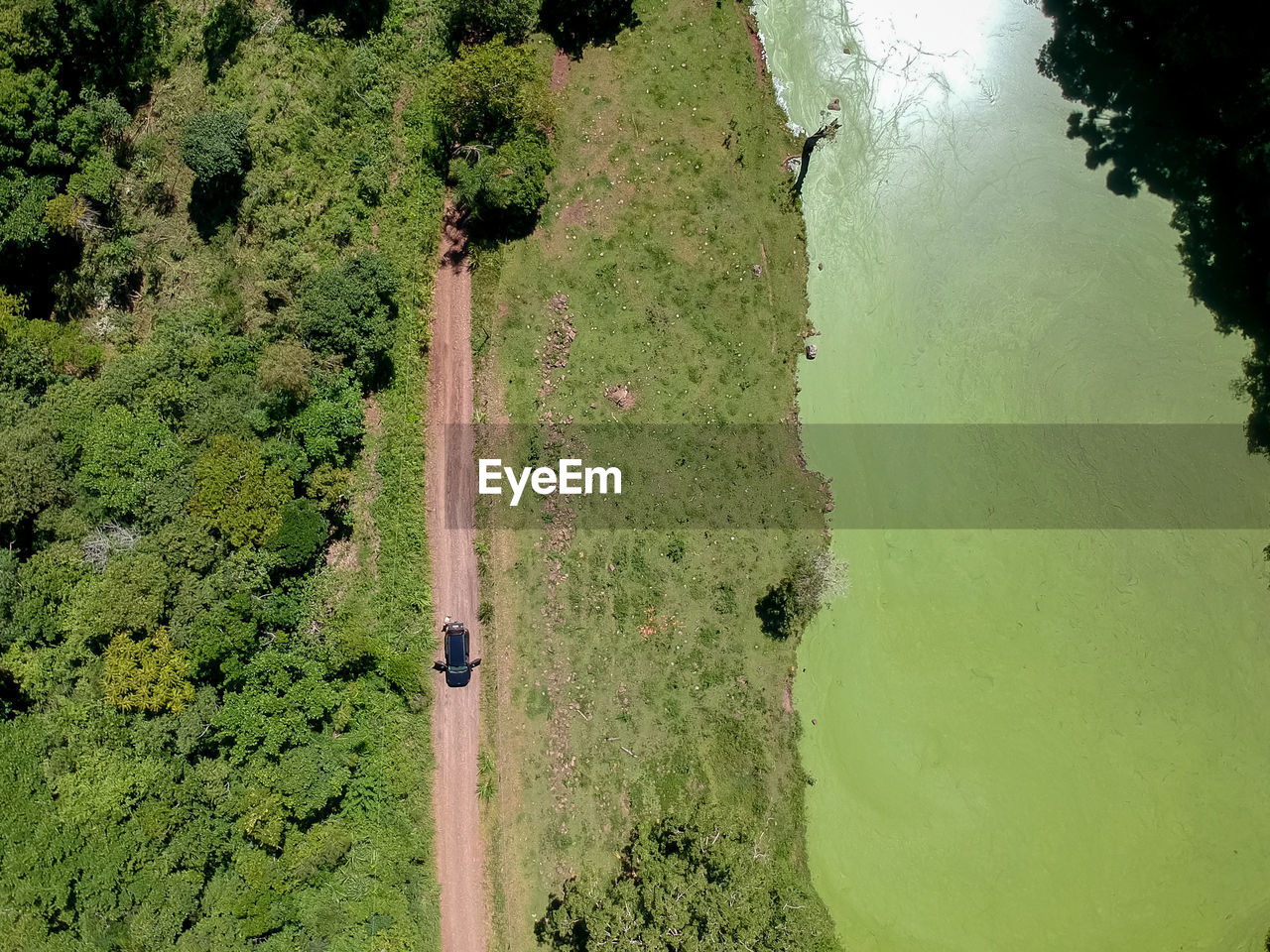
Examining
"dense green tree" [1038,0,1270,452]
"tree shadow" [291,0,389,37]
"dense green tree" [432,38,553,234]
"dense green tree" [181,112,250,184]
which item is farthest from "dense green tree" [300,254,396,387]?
"dense green tree" [1038,0,1270,452]

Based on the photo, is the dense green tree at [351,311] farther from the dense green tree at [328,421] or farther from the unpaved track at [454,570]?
the unpaved track at [454,570]

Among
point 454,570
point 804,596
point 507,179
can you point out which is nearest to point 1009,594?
point 804,596

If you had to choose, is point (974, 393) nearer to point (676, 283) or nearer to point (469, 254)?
point (676, 283)

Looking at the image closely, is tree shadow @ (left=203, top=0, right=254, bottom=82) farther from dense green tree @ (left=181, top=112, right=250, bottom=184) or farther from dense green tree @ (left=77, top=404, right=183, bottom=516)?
dense green tree @ (left=77, top=404, right=183, bottom=516)

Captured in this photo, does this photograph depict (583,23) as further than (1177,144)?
Yes

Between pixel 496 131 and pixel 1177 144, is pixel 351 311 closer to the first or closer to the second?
pixel 496 131

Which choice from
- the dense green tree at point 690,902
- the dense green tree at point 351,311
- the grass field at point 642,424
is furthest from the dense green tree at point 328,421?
the dense green tree at point 690,902
